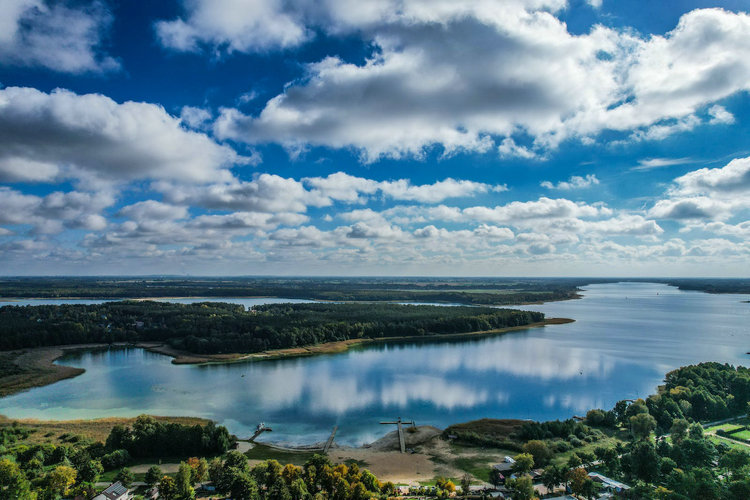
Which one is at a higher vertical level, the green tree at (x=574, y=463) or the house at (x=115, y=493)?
the house at (x=115, y=493)

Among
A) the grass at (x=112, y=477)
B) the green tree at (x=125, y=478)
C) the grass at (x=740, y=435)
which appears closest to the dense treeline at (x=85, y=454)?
the green tree at (x=125, y=478)

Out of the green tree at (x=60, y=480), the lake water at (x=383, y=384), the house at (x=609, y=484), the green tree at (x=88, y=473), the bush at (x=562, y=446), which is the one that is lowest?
the lake water at (x=383, y=384)

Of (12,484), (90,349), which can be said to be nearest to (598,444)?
(12,484)

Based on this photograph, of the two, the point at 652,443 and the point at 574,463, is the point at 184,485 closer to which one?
the point at 574,463

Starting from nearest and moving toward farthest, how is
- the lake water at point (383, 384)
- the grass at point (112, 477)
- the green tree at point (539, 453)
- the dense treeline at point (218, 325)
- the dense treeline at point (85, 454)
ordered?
the dense treeline at point (85, 454)
the grass at point (112, 477)
the green tree at point (539, 453)
the lake water at point (383, 384)
the dense treeline at point (218, 325)

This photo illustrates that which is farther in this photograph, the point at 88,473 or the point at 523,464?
the point at 523,464

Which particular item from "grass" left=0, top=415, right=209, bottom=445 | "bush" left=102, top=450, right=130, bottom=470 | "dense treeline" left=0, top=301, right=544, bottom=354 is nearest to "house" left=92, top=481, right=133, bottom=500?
"bush" left=102, top=450, right=130, bottom=470

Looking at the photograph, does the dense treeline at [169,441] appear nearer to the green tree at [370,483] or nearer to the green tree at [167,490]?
the green tree at [167,490]
